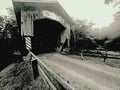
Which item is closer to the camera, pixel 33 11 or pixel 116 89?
pixel 116 89

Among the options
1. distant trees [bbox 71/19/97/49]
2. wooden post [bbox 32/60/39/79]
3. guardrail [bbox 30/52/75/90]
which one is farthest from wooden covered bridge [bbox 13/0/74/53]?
guardrail [bbox 30/52/75/90]

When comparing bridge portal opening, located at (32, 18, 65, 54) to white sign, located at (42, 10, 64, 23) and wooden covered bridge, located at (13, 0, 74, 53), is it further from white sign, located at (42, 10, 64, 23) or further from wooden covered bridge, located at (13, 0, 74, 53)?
white sign, located at (42, 10, 64, 23)

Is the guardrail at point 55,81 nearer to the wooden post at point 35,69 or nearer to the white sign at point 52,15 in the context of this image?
the wooden post at point 35,69

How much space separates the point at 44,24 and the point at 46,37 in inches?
90.0

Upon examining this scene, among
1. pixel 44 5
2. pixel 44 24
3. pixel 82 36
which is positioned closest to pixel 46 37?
pixel 44 24

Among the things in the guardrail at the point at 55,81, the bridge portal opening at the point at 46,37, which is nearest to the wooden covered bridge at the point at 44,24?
the bridge portal opening at the point at 46,37

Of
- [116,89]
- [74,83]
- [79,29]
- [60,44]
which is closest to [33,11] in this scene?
[60,44]

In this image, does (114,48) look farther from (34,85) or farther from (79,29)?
(34,85)

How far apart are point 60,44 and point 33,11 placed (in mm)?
6957

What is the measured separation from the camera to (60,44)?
69.6ft

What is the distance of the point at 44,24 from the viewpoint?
2245 cm

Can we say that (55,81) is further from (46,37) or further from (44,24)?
(46,37)

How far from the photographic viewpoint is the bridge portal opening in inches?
872

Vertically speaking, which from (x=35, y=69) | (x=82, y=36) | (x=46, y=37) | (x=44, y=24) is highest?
(x=44, y=24)
